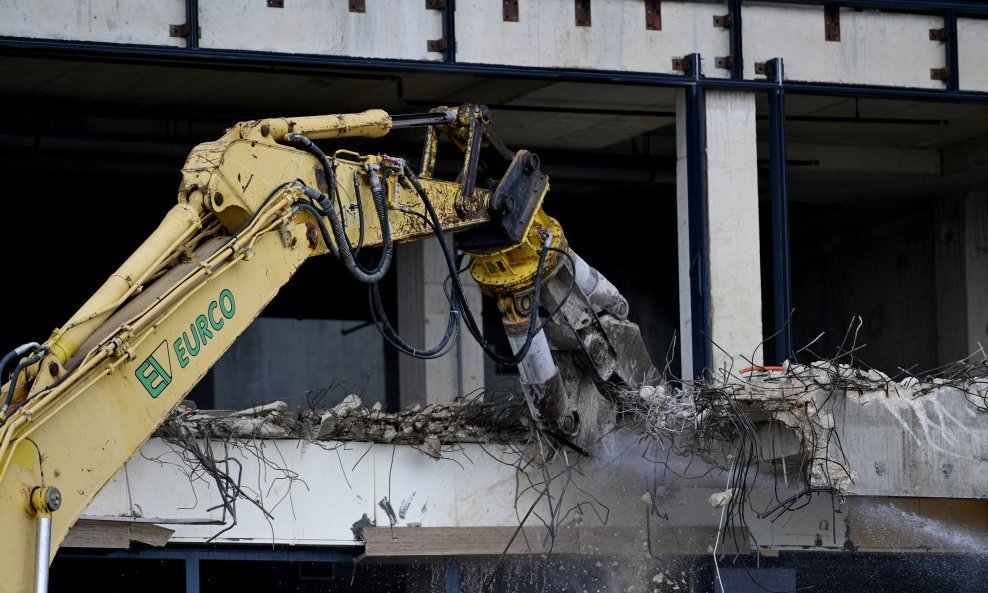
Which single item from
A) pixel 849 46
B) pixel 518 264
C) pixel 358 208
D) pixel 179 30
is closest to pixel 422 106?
pixel 179 30

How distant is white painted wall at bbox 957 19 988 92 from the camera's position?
14.3 m

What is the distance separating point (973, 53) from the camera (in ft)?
47.2

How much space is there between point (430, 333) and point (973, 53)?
645cm

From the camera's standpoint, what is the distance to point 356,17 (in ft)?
42.0

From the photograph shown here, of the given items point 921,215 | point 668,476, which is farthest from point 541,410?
point 921,215

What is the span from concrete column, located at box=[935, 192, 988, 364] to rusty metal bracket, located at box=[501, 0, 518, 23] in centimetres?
923

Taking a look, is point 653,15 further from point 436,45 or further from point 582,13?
point 436,45

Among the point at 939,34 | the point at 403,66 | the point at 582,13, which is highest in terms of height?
the point at 582,13

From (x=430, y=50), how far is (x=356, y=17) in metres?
0.68

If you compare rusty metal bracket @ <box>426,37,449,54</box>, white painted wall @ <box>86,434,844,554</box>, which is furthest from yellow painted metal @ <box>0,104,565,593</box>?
rusty metal bracket @ <box>426,37,449,54</box>

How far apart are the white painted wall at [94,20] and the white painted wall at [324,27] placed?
0.32 metres

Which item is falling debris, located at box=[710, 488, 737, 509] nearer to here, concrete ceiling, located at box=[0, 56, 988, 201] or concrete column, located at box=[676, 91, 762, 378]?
concrete column, located at box=[676, 91, 762, 378]

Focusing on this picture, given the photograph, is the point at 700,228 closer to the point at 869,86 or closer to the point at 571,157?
the point at 869,86

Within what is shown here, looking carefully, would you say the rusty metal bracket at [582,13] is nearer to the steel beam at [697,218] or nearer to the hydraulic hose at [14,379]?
the steel beam at [697,218]
